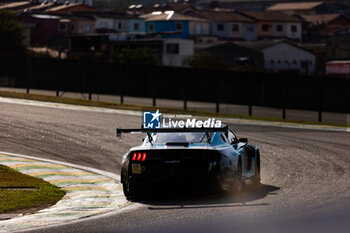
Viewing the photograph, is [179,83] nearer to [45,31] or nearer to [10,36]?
[10,36]

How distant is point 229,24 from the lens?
132 m

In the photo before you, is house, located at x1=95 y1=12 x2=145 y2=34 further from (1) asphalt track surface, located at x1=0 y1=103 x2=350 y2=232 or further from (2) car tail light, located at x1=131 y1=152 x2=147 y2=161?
(2) car tail light, located at x1=131 y1=152 x2=147 y2=161

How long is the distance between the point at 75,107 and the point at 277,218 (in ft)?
82.6

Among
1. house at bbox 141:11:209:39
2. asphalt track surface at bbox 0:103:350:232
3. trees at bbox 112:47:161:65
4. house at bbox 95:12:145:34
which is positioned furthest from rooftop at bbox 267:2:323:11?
asphalt track surface at bbox 0:103:350:232

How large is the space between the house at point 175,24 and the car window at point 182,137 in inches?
4213

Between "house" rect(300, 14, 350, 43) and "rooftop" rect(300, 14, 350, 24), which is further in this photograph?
"rooftop" rect(300, 14, 350, 24)

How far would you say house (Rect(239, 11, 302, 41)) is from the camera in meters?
138

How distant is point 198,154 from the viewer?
13.8 meters

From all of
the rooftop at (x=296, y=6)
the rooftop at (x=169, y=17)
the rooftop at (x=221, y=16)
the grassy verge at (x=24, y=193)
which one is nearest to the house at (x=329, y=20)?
the rooftop at (x=296, y=6)

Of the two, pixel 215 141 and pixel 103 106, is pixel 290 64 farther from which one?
pixel 215 141

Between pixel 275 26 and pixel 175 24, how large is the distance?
2443 cm

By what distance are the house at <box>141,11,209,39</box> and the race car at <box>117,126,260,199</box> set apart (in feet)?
352

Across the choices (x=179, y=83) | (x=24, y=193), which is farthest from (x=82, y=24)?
(x=24, y=193)

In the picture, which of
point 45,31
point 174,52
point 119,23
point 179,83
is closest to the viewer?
point 179,83
